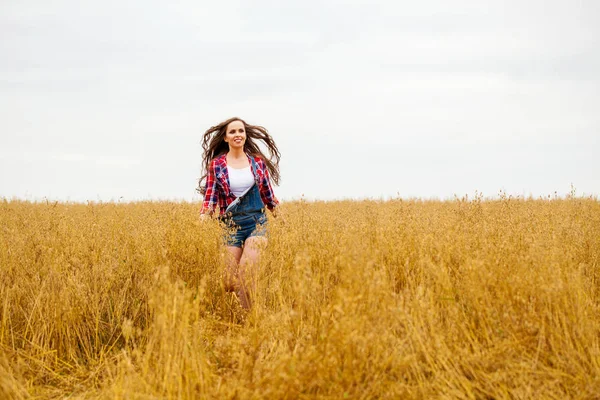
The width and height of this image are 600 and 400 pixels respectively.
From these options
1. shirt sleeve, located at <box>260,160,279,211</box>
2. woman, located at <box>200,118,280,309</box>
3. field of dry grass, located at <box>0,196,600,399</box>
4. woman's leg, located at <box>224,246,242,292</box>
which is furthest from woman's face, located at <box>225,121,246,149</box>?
woman's leg, located at <box>224,246,242,292</box>

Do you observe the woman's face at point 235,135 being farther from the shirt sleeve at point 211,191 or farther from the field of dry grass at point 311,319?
the field of dry grass at point 311,319

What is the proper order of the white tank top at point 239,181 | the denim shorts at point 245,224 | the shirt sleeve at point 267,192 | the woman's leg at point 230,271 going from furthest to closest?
the shirt sleeve at point 267,192 → the white tank top at point 239,181 → the denim shorts at point 245,224 → the woman's leg at point 230,271

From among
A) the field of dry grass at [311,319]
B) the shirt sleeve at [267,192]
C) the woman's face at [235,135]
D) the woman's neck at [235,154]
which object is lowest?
the field of dry grass at [311,319]

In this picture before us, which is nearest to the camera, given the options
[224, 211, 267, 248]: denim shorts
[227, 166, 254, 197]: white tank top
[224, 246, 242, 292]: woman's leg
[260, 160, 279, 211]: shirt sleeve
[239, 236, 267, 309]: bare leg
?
[239, 236, 267, 309]: bare leg

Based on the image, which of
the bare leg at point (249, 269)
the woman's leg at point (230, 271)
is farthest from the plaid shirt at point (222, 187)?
the woman's leg at point (230, 271)

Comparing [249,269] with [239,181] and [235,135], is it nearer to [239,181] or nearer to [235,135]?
[239,181]

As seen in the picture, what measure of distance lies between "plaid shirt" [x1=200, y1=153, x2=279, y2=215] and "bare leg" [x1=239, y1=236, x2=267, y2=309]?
2.33 ft

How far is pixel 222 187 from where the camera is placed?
5168mm

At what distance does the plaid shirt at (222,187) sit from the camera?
5172 millimetres

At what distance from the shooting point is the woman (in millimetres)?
4965

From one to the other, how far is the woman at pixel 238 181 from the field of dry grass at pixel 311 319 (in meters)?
0.48

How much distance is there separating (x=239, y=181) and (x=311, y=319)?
2470mm

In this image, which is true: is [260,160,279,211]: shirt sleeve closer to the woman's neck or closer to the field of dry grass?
the woman's neck

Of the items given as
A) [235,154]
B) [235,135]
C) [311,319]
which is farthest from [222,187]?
[311,319]
